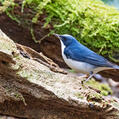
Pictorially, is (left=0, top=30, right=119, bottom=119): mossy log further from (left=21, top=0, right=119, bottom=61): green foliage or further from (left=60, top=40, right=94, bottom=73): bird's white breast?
(left=21, top=0, right=119, bottom=61): green foliage

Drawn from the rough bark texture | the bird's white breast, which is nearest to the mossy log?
the bird's white breast

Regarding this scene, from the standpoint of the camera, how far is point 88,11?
3.48m

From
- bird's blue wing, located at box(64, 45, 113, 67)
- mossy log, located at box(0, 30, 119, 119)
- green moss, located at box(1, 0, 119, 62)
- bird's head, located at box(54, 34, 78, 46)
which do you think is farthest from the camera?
green moss, located at box(1, 0, 119, 62)

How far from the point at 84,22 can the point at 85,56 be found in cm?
67

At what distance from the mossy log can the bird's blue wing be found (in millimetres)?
576

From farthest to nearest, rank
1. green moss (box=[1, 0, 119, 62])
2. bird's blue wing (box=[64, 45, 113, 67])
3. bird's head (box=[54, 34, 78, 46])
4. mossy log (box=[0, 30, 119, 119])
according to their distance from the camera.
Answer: green moss (box=[1, 0, 119, 62])
bird's head (box=[54, 34, 78, 46])
bird's blue wing (box=[64, 45, 113, 67])
mossy log (box=[0, 30, 119, 119])

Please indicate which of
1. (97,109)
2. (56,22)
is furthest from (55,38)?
(97,109)

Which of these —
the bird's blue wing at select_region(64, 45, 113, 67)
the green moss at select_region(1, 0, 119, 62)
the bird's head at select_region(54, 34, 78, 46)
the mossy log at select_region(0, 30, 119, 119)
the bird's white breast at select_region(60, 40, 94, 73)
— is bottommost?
the mossy log at select_region(0, 30, 119, 119)

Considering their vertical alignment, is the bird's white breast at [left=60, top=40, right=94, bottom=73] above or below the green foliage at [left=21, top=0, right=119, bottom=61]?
below

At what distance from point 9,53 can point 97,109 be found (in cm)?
103

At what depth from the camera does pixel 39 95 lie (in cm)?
214

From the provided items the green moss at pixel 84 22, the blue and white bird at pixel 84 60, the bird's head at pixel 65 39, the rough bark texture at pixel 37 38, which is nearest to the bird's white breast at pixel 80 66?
the blue and white bird at pixel 84 60

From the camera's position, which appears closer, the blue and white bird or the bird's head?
the blue and white bird

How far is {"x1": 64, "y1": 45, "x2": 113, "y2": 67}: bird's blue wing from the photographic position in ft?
9.55
